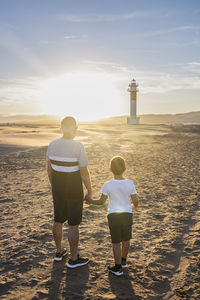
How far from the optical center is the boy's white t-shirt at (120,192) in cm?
323

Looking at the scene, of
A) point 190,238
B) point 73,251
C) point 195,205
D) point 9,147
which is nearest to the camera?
point 73,251

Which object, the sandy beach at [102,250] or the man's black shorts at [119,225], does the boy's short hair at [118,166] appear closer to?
the man's black shorts at [119,225]

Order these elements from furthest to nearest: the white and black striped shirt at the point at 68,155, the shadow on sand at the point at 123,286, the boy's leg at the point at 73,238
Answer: the boy's leg at the point at 73,238 → the white and black striped shirt at the point at 68,155 → the shadow on sand at the point at 123,286

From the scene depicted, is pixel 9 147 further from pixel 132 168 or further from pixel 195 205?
pixel 195 205

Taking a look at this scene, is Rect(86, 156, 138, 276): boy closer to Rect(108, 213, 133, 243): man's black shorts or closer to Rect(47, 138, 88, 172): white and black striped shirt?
Rect(108, 213, 133, 243): man's black shorts

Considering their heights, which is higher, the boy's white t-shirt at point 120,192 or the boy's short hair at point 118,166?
the boy's short hair at point 118,166

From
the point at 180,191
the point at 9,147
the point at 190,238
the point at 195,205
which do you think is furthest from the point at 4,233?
the point at 9,147

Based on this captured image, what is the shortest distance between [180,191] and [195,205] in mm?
1145

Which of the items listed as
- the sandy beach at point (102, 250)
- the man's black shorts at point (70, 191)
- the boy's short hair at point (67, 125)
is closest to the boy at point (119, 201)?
the man's black shorts at point (70, 191)

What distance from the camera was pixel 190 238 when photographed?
4.43 metres

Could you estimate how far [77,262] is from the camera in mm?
3617

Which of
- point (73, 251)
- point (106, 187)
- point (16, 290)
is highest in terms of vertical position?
point (106, 187)

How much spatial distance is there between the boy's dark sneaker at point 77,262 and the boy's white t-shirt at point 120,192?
0.92 m

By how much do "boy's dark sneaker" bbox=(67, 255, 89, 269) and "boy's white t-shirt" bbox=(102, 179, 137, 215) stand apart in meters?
0.92
